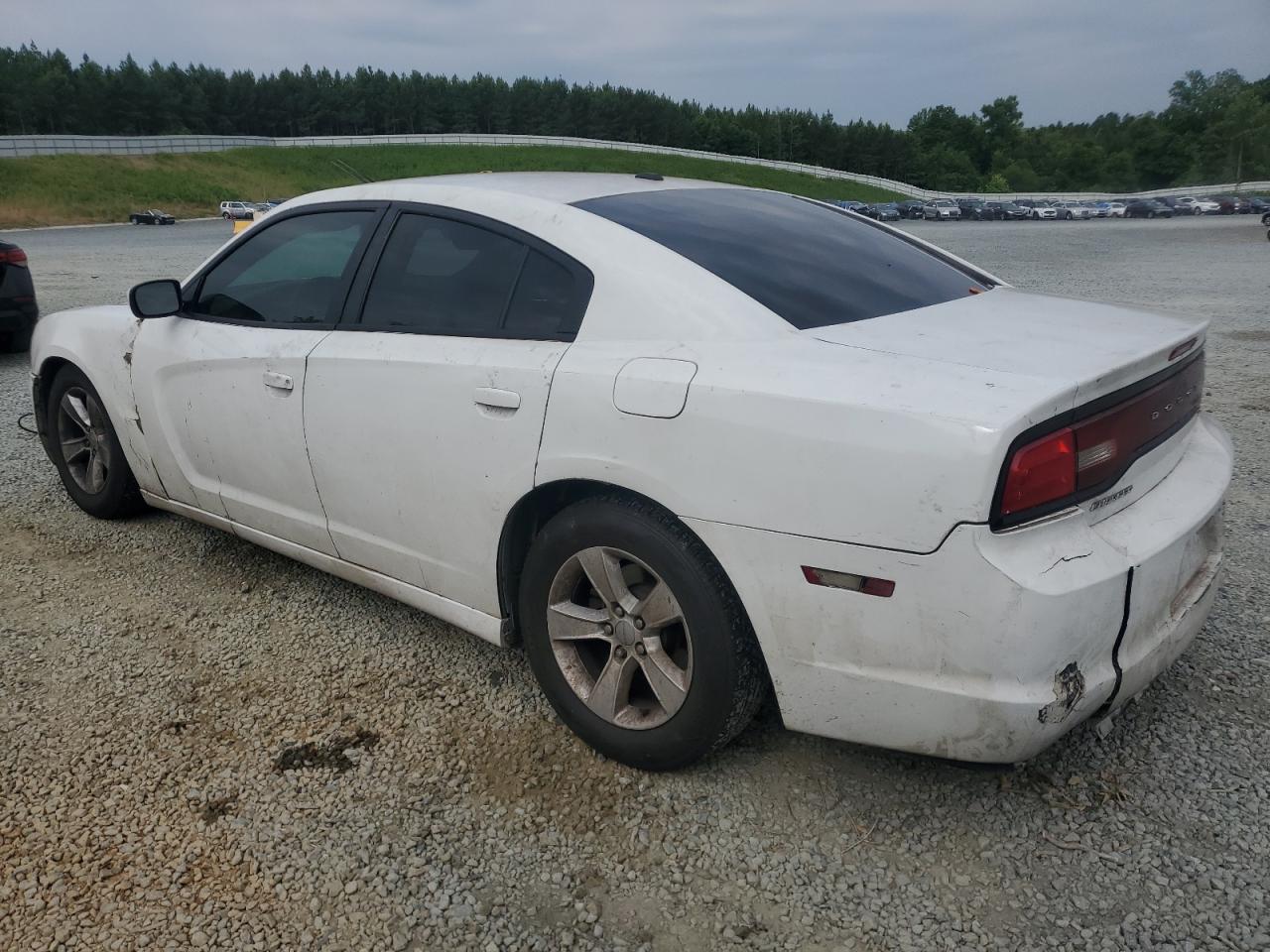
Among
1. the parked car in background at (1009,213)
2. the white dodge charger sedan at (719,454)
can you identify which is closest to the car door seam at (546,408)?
the white dodge charger sedan at (719,454)

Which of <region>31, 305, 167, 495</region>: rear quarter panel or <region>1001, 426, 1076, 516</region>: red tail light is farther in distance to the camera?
<region>31, 305, 167, 495</region>: rear quarter panel

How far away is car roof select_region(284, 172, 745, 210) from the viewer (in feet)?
9.76

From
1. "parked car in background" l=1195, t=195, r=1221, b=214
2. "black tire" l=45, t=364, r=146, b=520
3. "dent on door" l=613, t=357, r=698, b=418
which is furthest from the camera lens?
"parked car in background" l=1195, t=195, r=1221, b=214

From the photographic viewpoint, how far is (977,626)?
1932 millimetres

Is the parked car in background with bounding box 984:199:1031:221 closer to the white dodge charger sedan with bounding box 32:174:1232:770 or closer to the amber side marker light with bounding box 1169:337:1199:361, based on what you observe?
the white dodge charger sedan with bounding box 32:174:1232:770

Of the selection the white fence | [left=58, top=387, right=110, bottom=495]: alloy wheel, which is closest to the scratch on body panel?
[left=58, top=387, right=110, bottom=495]: alloy wheel

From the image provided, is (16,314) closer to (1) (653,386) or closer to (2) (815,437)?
(1) (653,386)

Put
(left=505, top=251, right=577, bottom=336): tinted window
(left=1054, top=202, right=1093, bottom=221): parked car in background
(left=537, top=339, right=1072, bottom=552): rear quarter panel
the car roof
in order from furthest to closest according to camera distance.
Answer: (left=1054, top=202, right=1093, bottom=221): parked car in background
the car roof
(left=505, top=251, right=577, bottom=336): tinted window
(left=537, top=339, right=1072, bottom=552): rear quarter panel

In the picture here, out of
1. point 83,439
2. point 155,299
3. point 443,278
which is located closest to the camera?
point 443,278

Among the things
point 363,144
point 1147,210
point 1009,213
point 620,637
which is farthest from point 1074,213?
point 620,637

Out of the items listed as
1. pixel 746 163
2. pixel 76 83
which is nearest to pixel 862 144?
pixel 746 163

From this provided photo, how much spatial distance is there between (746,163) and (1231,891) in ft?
292

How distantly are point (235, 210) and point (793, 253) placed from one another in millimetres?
53831

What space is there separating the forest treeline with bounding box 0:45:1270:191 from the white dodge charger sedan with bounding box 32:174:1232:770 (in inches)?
3789
